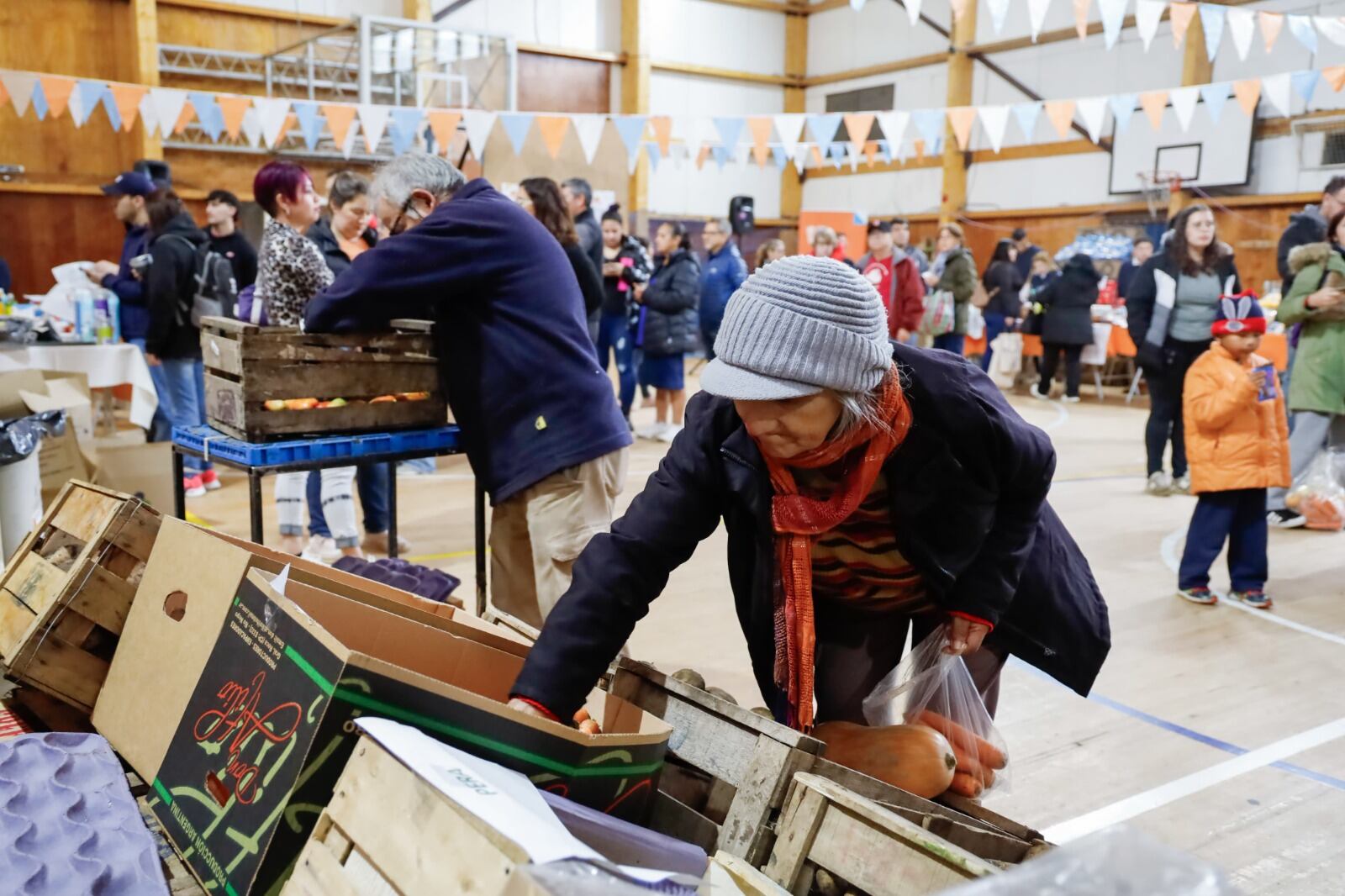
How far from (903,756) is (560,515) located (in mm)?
1411

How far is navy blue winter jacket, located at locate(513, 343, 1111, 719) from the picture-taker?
1636 millimetres

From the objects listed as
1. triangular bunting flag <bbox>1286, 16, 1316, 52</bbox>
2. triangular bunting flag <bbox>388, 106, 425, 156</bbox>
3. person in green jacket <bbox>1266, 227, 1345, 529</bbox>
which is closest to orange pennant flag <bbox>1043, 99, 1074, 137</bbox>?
triangular bunting flag <bbox>1286, 16, 1316, 52</bbox>

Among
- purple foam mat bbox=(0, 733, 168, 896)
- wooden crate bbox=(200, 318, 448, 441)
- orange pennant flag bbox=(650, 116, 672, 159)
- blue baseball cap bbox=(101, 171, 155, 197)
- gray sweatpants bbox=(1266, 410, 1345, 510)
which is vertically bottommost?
gray sweatpants bbox=(1266, 410, 1345, 510)

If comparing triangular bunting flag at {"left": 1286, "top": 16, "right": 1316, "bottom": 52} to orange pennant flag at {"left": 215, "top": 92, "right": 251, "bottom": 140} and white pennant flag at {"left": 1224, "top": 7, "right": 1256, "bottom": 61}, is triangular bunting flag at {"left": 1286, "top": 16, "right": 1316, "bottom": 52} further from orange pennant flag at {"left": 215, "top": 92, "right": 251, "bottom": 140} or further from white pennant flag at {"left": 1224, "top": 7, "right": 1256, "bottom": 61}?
orange pennant flag at {"left": 215, "top": 92, "right": 251, "bottom": 140}

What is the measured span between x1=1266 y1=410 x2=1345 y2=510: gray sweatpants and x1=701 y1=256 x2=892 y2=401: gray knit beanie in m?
4.65

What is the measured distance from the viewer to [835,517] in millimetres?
1646

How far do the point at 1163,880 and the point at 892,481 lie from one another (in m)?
0.97

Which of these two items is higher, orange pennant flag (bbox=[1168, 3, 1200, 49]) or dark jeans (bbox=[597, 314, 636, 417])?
orange pennant flag (bbox=[1168, 3, 1200, 49])

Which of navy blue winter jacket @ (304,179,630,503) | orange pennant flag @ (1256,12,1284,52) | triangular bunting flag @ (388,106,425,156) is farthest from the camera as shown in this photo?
triangular bunting flag @ (388,106,425,156)

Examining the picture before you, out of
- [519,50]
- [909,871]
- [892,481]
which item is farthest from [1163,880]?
[519,50]

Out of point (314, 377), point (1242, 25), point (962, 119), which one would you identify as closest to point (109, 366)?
point (314, 377)

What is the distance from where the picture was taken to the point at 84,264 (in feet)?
24.6

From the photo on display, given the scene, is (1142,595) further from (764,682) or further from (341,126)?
(341,126)

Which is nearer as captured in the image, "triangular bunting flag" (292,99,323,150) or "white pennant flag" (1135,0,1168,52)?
"white pennant flag" (1135,0,1168,52)
